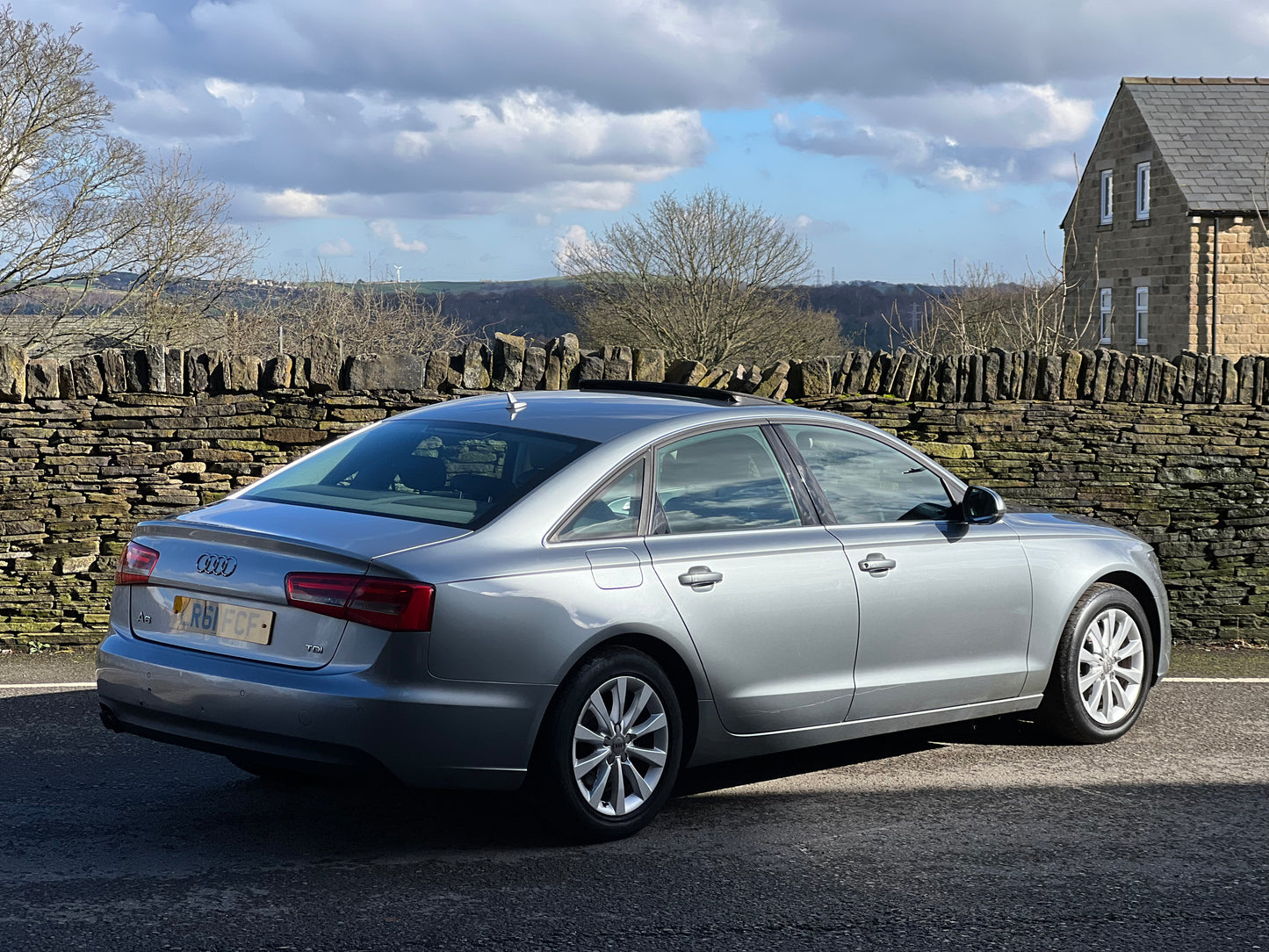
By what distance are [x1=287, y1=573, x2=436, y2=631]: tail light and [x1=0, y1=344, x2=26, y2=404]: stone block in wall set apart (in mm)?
5772

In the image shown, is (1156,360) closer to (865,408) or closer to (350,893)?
(865,408)

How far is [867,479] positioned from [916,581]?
0.49 m

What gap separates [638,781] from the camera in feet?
17.0

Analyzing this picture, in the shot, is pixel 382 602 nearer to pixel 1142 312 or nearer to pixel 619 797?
pixel 619 797

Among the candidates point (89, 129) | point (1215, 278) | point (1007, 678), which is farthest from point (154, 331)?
point (1007, 678)

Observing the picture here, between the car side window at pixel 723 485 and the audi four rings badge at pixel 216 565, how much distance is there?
5.08 ft

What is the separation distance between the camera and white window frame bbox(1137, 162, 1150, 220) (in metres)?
44.8

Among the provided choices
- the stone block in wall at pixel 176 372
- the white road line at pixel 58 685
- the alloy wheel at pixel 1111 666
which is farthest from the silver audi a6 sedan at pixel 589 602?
the stone block in wall at pixel 176 372

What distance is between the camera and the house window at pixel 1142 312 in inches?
1753

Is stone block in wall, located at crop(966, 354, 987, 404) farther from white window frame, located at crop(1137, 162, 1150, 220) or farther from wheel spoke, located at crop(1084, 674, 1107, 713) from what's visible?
white window frame, located at crop(1137, 162, 1150, 220)

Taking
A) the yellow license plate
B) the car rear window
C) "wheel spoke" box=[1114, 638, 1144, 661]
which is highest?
the car rear window

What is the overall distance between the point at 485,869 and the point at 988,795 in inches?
85.6

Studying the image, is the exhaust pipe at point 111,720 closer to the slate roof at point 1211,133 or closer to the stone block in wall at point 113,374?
the stone block in wall at point 113,374

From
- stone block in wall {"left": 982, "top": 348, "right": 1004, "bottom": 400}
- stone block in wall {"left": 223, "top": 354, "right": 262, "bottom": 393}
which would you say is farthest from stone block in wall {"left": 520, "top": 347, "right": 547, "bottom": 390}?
stone block in wall {"left": 982, "top": 348, "right": 1004, "bottom": 400}
